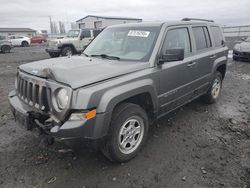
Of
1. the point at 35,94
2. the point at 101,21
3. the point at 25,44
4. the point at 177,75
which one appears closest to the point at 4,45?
the point at 25,44

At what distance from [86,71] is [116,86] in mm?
441

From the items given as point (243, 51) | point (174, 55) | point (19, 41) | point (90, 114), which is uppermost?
point (19, 41)

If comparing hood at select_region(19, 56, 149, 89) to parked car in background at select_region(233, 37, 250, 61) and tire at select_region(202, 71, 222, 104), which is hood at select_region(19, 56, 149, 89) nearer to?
tire at select_region(202, 71, 222, 104)

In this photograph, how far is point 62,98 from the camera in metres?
2.57

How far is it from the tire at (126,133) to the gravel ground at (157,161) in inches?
6.7

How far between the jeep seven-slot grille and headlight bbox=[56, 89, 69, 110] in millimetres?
132

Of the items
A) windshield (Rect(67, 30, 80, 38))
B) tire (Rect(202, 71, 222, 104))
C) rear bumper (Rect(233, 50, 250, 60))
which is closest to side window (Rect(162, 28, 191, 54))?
tire (Rect(202, 71, 222, 104))

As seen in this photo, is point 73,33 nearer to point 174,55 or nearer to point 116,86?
point 174,55

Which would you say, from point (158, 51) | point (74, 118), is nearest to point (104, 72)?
point (74, 118)

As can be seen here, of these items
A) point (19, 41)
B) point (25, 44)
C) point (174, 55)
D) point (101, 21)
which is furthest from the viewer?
point (101, 21)

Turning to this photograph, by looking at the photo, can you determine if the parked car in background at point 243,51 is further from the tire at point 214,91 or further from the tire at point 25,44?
the tire at point 25,44

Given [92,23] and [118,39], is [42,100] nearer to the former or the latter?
[118,39]

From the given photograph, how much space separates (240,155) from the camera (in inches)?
130

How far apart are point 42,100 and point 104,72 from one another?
Answer: 84 centimetres
